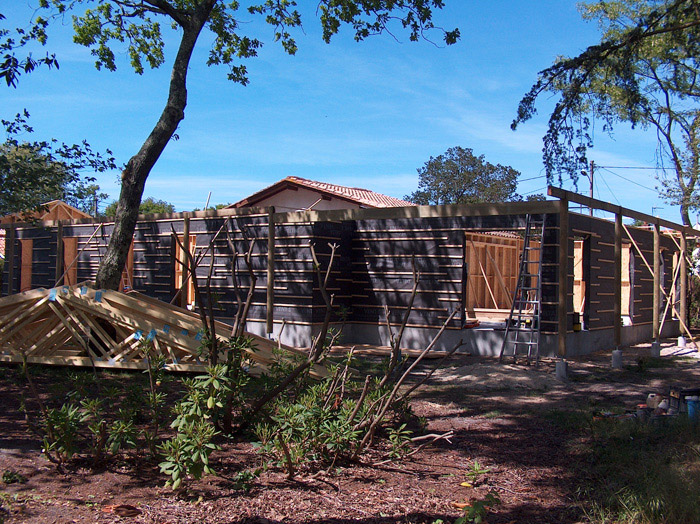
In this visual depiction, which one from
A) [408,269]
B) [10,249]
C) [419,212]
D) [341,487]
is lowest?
[341,487]

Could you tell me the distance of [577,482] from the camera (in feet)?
16.3

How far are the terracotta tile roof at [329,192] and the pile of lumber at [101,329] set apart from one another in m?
17.9

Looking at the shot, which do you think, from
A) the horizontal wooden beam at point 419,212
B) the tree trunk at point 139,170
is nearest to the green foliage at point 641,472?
the horizontal wooden beam at point 419,212

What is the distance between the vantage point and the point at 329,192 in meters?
27.6

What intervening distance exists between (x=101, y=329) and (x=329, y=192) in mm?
18862

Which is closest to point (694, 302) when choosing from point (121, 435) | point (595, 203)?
point (595, 203)

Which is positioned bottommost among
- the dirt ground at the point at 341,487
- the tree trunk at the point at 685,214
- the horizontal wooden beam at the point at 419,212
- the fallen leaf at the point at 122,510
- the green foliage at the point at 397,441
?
the dirt ground at the point at 341,487

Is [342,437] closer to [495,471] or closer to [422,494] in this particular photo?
[422,494]

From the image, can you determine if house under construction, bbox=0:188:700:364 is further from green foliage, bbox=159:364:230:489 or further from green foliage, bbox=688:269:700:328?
green foliage, bbox=159:364:230:489

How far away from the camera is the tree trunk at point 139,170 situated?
33.8 feet

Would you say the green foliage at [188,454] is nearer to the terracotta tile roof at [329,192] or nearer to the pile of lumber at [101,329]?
the pile of lumber at [101,329]

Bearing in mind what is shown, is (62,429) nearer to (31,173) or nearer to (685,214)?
(31,173)

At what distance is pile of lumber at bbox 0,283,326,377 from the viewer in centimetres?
905

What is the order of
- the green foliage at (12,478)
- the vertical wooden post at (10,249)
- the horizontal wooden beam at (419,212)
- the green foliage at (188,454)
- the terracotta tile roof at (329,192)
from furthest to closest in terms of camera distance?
the terracotta tile roof at (329,192) → the vertical wooden post at (10,249) → the horizontal wooden beam at (419,212) → the green foliage at (12,478) → the green foliage at (188,454)
